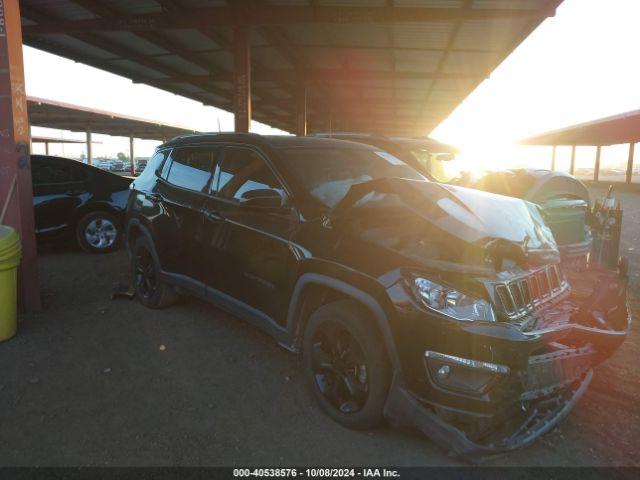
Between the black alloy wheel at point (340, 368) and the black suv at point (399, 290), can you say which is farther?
the black alloy wheel at point (340, 368)

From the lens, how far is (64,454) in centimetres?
260

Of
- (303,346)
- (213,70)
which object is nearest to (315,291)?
(303,346)

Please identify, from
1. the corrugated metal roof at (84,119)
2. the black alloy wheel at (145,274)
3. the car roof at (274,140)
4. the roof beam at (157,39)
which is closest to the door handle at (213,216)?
the car roof at (274,140)

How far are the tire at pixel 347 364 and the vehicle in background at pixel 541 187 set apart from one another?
103 inches

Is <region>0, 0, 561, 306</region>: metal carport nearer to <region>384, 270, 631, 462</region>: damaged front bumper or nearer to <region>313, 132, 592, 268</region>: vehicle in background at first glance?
<region>313, 132, 592, 268</region>: vehicle in background

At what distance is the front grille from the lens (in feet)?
8.26

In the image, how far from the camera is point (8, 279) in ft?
13.7

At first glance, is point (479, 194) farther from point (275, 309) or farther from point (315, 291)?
point (275, 309)

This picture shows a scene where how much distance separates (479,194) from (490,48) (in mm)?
11061

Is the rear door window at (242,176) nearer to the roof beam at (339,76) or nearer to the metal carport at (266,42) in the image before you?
the metal carport at (266,42)

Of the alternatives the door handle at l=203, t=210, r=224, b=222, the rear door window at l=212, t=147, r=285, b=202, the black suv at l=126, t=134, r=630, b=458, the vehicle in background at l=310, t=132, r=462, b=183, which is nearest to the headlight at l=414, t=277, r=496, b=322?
the black suv at l=126, t=134, r=630, b=458

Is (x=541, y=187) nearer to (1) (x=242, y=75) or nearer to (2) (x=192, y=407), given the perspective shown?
(2) (x=192, y=407)

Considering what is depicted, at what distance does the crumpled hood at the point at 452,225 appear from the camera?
2.69 m

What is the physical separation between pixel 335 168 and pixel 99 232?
5.84 m
